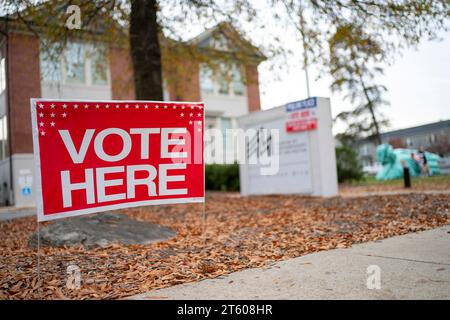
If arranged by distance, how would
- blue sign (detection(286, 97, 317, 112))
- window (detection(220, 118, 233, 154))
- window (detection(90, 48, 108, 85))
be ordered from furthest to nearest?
window (detection(220, 118, 233, 154)) → window (detection(90, 48, 108, 85)) → blue sign (detection(286, 97, 317, 112))

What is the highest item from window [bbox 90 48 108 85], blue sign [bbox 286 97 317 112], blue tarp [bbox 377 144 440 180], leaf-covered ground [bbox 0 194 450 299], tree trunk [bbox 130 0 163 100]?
window [bbox 90 48 108 85]

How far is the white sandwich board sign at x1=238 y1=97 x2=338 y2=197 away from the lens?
11.9m

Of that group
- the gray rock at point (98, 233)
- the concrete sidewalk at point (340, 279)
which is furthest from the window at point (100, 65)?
the concrete sidewalk at point (340, 279)

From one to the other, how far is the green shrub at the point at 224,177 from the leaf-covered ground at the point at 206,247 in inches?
427

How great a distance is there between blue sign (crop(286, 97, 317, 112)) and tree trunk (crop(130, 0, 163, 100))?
4.20 metres

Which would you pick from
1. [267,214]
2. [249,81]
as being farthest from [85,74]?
[267,214]

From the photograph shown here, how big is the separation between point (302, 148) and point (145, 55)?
5.32m

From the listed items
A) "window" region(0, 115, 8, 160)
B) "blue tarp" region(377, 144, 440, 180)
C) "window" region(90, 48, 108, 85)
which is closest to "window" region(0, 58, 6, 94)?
"window" region(0, 115, 8, 160)

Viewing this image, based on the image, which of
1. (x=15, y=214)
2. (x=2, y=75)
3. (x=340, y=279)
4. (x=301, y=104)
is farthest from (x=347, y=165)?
(x=2, y=75)

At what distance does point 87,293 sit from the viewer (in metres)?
3.48

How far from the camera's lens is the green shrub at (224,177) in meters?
20.1

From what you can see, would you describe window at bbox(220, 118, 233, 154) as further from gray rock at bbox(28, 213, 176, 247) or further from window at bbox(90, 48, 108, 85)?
gray rock at bbox(28, 213, 176, 247)

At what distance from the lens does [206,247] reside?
Answer: 209 inches
